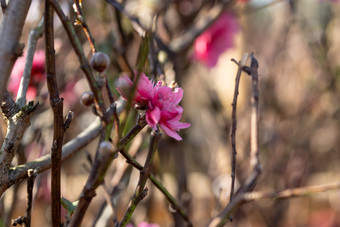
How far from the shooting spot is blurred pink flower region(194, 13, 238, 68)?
73.9 inches

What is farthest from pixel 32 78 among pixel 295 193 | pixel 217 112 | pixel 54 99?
pixel 217 112

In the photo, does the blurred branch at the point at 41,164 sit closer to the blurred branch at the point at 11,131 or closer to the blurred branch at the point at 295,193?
the blurred branch at the point at 11,131

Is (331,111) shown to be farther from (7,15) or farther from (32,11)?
(7,15)

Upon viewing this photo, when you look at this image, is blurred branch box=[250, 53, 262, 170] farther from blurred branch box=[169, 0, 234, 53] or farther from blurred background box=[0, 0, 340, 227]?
blurred branch box=[169, 0, 234, 53]

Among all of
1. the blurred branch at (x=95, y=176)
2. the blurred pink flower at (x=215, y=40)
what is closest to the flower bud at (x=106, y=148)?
the blurred branch at (x=95, y=176)

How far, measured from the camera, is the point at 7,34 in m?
0.63

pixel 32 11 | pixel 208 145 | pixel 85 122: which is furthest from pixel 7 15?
pixel 208 145

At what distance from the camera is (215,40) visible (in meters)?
1.94

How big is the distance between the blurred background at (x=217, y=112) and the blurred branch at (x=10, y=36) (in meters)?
0.54

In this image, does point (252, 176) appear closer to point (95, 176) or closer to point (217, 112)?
point (95, 176)

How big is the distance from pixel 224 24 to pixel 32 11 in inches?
33.6

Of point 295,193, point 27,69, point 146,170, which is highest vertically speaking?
point 27,69

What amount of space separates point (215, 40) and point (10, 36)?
1.41 m

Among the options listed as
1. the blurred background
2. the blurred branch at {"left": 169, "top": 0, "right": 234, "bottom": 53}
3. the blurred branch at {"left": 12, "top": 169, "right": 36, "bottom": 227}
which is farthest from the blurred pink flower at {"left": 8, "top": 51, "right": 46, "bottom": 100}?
the blurred branch at {"left": 12, "top": 169, "right": 36, "bottom": 227}
